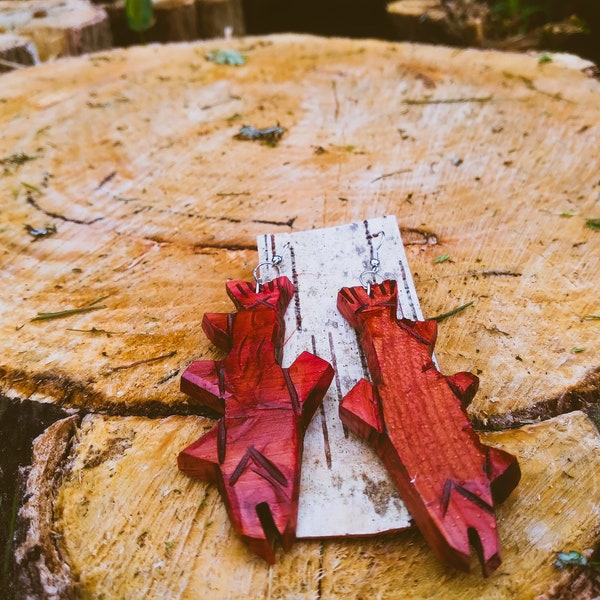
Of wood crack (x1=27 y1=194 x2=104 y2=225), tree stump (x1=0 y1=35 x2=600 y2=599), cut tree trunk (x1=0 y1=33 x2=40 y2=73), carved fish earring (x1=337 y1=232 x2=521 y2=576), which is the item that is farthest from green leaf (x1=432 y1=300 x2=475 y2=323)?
cut tree trunk (x1=0 y1=33 x2=40 y2=73)

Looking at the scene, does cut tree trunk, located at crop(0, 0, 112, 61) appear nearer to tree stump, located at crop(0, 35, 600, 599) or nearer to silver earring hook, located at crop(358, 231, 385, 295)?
tree stump, located at crop(0, 35, 600, 599)

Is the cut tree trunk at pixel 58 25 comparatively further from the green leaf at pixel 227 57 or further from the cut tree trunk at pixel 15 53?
the green leaf at pixel 227 57

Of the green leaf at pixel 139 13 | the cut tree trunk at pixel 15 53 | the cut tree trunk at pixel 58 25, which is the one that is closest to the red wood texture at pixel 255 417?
the cut tree trunk at pixel 15 53

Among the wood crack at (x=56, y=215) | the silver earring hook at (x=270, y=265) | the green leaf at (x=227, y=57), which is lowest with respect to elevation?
the wood crack at (x=56, y=215)

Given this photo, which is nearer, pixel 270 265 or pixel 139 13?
pixel 270 265

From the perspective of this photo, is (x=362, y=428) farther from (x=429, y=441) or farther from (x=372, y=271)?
(x=372, y=271)

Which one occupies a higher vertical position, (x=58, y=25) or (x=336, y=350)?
(x=58, y=25)

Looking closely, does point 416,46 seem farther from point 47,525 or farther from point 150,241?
point 47,525

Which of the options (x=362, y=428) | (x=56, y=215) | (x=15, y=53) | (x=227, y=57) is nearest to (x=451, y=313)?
(x=362, y=428)
